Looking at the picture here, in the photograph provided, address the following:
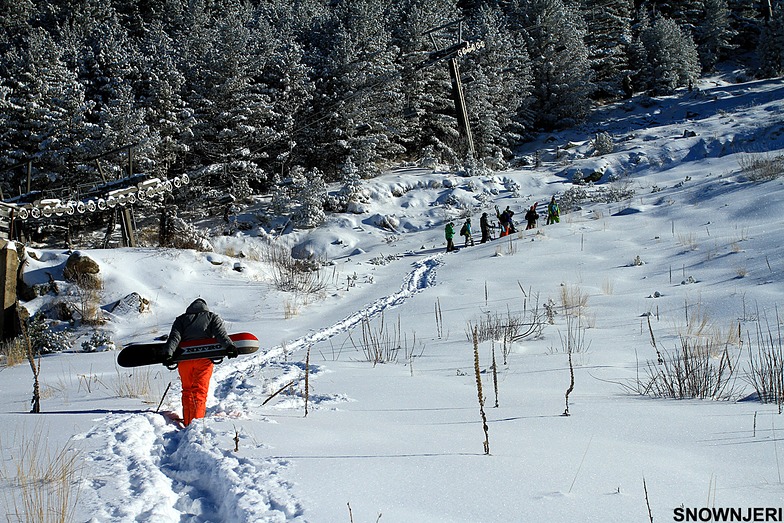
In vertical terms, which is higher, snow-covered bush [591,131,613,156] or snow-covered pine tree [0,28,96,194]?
snow-covered pine tree [0,28,96,194]

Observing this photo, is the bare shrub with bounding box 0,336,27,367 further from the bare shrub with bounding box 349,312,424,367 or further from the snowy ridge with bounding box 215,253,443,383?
the bare shrub with bounding box 349,312,424,367

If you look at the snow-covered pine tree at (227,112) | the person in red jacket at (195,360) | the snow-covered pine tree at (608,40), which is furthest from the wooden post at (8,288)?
the snow-covered pine tree at (608,40)

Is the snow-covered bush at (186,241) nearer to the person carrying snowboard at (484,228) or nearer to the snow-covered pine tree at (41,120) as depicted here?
the snow-covered pine tree at (41,120)

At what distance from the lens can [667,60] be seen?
45812 mm

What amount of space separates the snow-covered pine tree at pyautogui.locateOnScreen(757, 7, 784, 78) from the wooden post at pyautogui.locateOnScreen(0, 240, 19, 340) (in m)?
54.3

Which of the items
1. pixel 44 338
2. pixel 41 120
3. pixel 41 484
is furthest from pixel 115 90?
pixel 41 484

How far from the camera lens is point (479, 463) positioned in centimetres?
323

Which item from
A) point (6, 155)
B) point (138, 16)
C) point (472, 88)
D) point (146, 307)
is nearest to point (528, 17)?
point (472, 88)

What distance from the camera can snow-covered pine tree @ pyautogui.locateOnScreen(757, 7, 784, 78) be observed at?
4478 centimetres

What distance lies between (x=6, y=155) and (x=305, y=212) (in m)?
16.2

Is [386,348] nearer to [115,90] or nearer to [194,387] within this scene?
[194,387]

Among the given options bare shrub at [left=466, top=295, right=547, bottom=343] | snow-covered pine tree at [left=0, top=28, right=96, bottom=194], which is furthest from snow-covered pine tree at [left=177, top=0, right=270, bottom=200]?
bare shrub at [left=466, top=295, right=547, bottom=343]

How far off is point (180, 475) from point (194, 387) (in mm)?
1789

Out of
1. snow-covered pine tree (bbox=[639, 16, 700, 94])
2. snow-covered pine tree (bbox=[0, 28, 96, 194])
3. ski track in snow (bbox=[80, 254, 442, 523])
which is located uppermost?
snow-covered pine tree (bbox=[639, 16, 700, 94])
